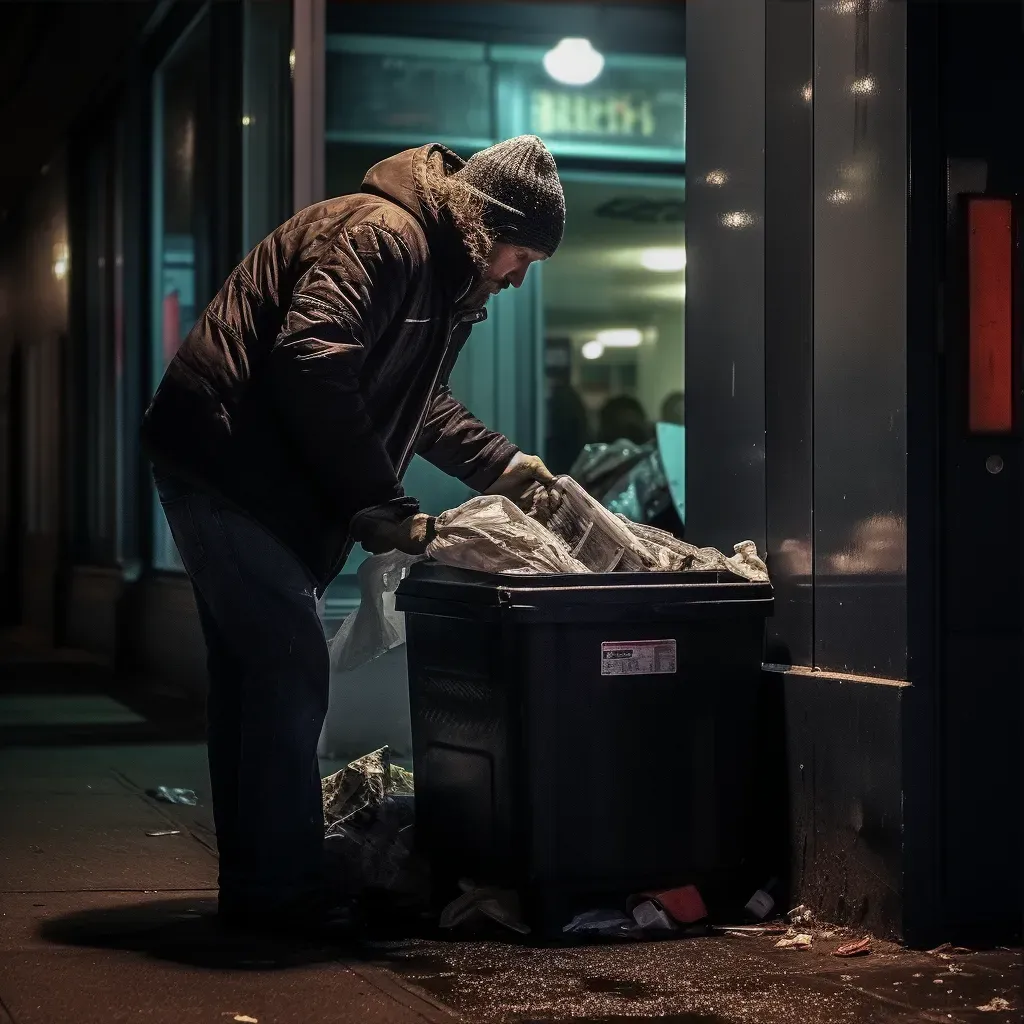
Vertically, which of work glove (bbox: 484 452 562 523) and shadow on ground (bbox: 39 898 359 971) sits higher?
work glove (bbox: 484 452 562 523)

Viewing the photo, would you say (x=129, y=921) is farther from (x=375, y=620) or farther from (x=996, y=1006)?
(x=996, y=1006)

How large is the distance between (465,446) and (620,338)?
7.89 m

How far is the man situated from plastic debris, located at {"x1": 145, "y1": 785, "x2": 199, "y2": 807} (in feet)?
7.31

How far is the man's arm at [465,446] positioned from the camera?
5.11 m

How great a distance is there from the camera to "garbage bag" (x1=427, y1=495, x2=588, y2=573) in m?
4.50

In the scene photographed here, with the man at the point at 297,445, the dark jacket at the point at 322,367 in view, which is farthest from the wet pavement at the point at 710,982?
the dark jacket at the point at 322,367

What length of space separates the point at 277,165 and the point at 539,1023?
6.17m

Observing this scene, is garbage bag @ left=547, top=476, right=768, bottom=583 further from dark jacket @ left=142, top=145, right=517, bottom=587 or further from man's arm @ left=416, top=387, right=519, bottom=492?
dark jacket @ left=142, top=145, right=517, bottom=587

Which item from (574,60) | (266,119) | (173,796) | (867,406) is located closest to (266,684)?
(867,406)

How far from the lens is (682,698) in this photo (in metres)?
4.51

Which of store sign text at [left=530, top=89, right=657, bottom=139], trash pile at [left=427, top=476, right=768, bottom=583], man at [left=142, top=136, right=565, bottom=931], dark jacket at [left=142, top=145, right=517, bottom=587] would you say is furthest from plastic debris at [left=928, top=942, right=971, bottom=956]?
store sign text at [left=530, top=89, right=657, bottom=139]

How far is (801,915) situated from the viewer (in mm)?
4582

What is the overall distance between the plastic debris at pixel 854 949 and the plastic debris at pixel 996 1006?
0.51 m

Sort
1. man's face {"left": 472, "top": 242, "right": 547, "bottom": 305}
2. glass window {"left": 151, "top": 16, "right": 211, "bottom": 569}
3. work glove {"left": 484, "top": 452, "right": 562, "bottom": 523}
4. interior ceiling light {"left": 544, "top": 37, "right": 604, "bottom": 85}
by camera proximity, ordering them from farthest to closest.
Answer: glass window {"left": 151, "top": 16, "right": 211, "bottom": 569} < interior ceiling light {"left": 544, "top": 37, "right": 604, "bottom": 85} < work glove {"left": 484, "top": 452, "right": 562, "bottom": 523} < man's face {"left": 472, "top": 242, "right": 547, "bottom": 305}
